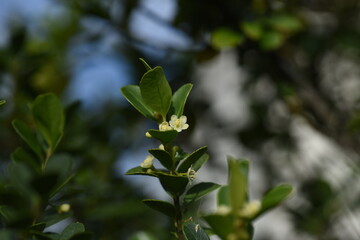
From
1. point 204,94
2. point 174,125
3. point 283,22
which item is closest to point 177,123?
point 174,125

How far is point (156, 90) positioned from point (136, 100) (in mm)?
47

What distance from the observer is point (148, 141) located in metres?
1.61

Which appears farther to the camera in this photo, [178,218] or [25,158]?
[25,158]

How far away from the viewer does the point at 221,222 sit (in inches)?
15.8

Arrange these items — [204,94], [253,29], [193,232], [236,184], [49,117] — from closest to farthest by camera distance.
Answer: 1. [236,184]
2. [193,232]
3. [49,117]
4. [253,29]
5. [204,94]

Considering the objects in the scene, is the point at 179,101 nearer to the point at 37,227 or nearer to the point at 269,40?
the point at 37,227

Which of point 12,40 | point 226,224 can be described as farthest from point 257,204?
point 12,40

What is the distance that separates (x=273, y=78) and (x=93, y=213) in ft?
2.41

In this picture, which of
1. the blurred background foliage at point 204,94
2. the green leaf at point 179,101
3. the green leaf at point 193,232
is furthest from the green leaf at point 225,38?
the green leaf at point 193,232

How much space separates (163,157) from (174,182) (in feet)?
0.10

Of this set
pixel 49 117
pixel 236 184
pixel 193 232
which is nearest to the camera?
pixel 236 184

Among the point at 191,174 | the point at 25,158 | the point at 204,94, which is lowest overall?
the point at 204,94

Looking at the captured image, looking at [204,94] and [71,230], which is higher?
[71,230]

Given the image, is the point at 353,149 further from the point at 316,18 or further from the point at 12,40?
the point at 316,18
